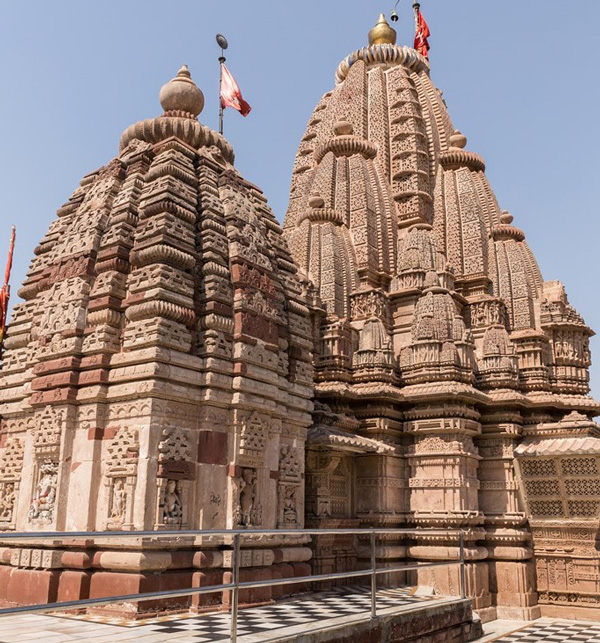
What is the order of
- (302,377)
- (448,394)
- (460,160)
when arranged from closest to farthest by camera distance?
1. (302,377)
2. (448,394)
3. (460,160)

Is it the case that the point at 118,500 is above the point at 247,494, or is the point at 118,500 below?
below

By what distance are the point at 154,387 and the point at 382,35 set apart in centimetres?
1956

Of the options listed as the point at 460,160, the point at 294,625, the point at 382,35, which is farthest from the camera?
the point at 382,35

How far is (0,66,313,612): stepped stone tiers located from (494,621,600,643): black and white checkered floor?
4.27m

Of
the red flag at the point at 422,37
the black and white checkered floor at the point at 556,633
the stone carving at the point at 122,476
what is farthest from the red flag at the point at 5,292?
the red flag at the point at 422,37

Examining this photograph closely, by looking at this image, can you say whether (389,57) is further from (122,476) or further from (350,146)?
(122,476)

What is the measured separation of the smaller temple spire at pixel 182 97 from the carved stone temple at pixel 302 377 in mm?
40

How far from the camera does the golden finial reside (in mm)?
24031

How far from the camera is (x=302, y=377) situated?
1123cm

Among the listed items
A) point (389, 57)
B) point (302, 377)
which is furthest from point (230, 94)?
point (302, 377)

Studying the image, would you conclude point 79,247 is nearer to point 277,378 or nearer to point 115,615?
point 277,378

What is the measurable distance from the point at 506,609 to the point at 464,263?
858 cm

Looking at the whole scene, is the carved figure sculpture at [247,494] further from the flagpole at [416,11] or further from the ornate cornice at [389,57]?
the flagpole at [416,11]

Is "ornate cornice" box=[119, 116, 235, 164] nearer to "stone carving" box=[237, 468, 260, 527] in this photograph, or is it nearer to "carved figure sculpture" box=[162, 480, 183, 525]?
"stone carving" box=[237, 468, 260, 527]
